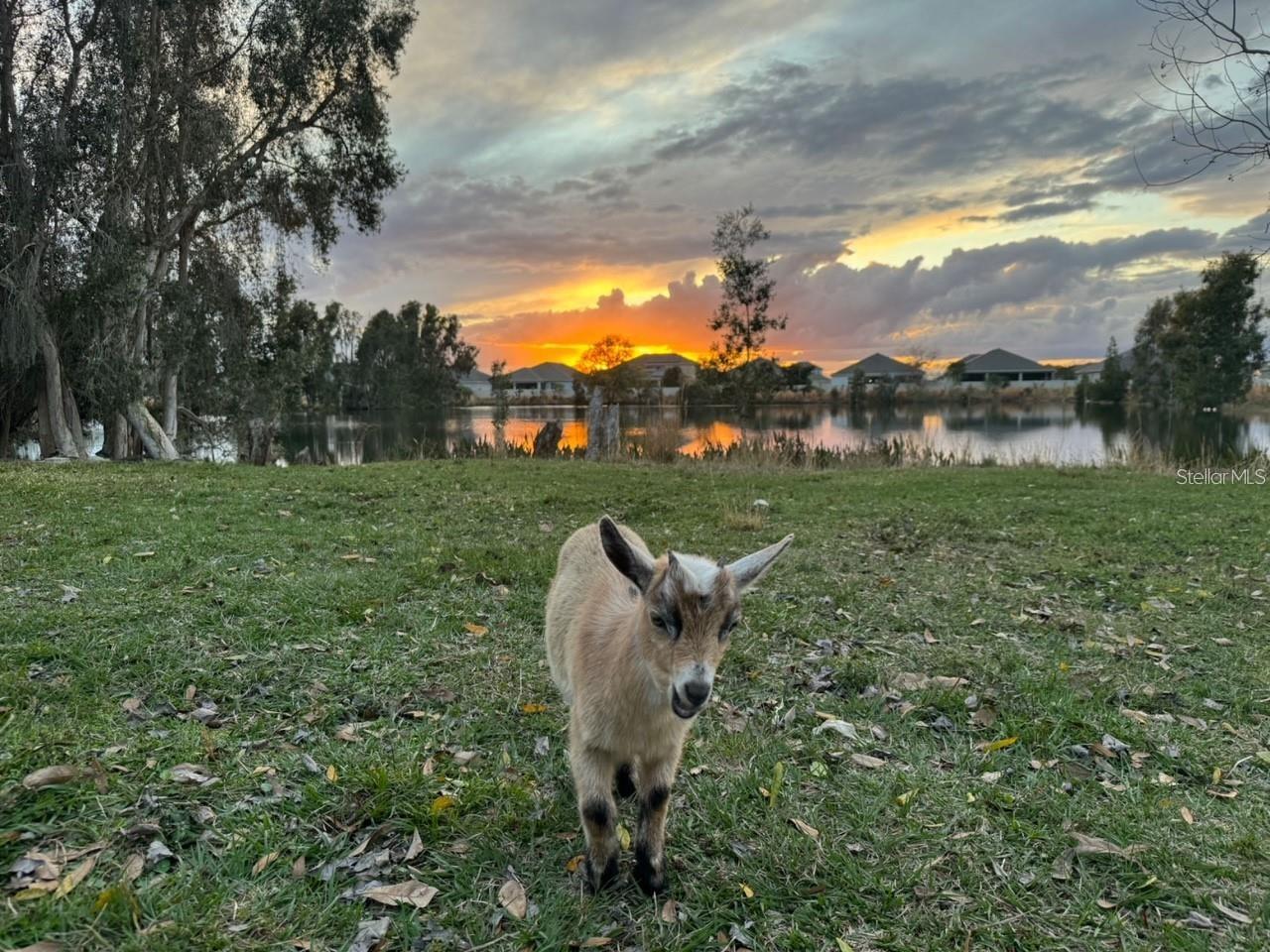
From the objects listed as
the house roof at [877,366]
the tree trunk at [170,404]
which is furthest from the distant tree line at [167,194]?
the house roof at [877,366]

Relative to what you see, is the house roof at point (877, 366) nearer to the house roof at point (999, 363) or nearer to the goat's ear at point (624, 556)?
the house roof at point (999, 363)

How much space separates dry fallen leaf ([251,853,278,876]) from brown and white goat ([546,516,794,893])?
1172mm

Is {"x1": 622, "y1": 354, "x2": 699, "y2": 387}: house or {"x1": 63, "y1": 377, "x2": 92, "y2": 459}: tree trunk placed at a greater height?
{"x1": 622, "y1": 354, "x2": 699, "y2": 387}: house

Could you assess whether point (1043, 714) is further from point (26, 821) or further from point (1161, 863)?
point (26, 821)

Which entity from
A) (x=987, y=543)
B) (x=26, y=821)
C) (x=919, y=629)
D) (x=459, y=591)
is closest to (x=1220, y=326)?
(x=987, y=543)

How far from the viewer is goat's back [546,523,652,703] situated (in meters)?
3.16

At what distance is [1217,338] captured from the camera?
3766 cm

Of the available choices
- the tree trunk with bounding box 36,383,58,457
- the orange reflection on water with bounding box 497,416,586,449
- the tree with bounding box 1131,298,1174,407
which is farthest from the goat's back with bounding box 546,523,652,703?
the tree with bounding box 1131,298,1174,407

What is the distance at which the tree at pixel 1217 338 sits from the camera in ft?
118

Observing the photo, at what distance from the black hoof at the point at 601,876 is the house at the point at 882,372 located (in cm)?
6190

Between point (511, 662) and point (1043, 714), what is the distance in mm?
3298

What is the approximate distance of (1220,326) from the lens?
37.3 m

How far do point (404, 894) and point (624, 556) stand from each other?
1.48 meters

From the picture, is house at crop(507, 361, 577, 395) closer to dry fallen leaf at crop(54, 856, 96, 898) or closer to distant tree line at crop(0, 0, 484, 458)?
distant tree line at crop(0, 0, 484, 458)
